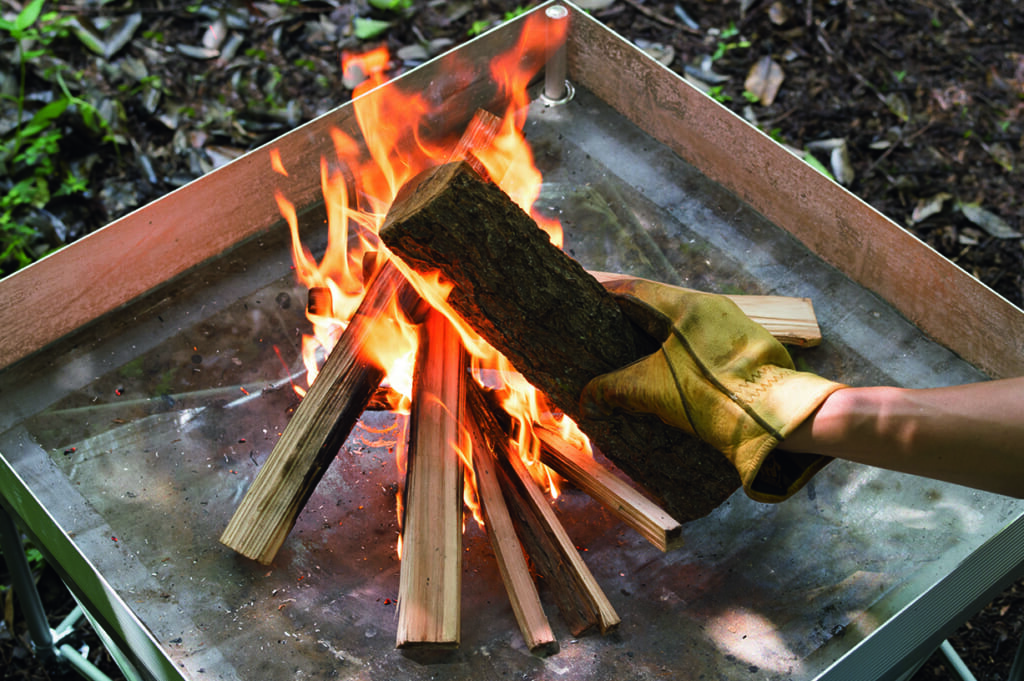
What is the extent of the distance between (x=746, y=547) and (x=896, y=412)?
0.70m

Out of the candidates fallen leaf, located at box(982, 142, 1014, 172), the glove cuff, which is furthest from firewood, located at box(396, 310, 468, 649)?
fallen leaf, located at box(982, 142, 1014, 172)

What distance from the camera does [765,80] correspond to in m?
4.23

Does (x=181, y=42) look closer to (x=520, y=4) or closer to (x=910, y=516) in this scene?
(x=520, y=4)

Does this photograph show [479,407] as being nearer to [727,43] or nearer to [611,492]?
[611,492]

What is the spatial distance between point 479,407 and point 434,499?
13.7 inches

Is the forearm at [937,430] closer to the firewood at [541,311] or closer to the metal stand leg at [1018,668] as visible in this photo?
the firewood at [541,311]

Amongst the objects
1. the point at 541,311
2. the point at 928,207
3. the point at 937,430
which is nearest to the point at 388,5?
the point at 928,207

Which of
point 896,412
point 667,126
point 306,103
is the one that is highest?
point 896,412

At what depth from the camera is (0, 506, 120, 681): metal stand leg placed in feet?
7.54

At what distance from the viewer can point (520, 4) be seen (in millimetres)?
4586

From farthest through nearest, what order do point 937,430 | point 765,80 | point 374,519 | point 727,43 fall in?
1. point 727,43
2. point 765,80
3. point 374,519
4. point 937,430

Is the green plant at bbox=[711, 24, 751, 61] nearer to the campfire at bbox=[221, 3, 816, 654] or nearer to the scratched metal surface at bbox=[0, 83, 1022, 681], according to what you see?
the scratched metal surface at bbox=[0, 83, 1022, 681]

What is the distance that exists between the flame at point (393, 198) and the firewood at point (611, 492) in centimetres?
6

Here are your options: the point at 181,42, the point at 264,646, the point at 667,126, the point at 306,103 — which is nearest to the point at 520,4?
the point at 306,103
